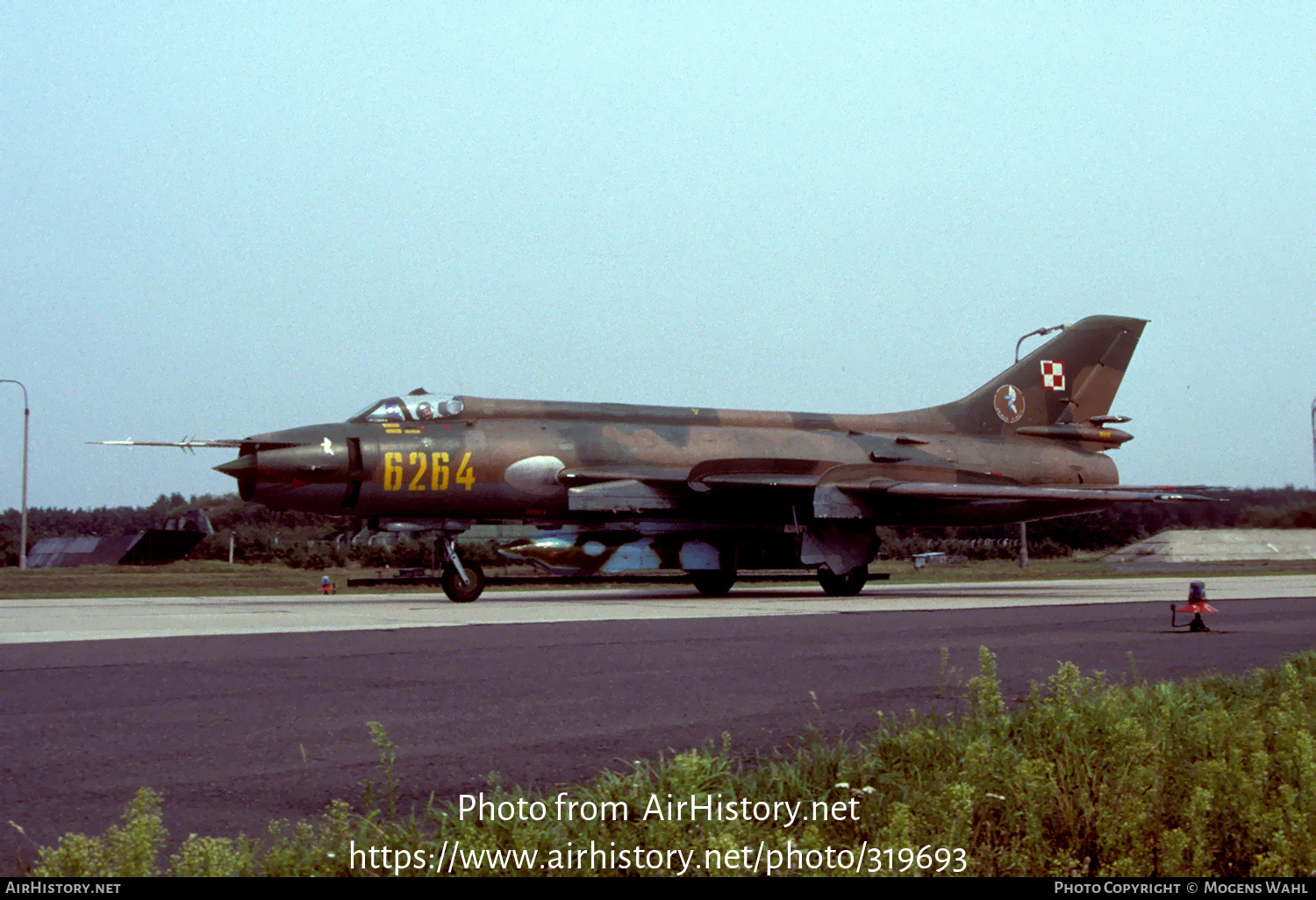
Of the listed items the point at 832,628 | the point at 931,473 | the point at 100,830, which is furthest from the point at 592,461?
the point at 100,830

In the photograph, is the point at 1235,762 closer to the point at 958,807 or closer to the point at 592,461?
the point at 958,807

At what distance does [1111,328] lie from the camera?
27.0m

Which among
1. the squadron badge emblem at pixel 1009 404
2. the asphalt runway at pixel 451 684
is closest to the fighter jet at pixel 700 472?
the squadron badge emblem at pixel 1009 404

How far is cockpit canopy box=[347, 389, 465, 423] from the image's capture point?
67.3ft

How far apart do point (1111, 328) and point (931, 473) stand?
240 inches

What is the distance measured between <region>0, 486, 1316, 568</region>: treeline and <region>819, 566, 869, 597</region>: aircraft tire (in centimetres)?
668

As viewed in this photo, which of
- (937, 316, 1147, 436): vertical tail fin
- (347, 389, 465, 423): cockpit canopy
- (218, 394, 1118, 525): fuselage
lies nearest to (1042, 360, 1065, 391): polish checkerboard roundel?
(937, 316, 1147, 436): vertical tail fin

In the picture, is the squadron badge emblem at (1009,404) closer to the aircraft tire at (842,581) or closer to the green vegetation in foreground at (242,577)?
the green vegetation in foreground at (242,577)

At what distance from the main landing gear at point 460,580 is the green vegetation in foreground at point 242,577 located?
309 cm

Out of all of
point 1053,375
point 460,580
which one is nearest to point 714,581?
point 460,580

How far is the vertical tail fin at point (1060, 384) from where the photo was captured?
26219mm

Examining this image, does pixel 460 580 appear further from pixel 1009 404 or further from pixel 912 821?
pixel 912 821

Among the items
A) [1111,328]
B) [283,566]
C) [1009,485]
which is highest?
[1111,328]

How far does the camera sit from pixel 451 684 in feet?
28.0
